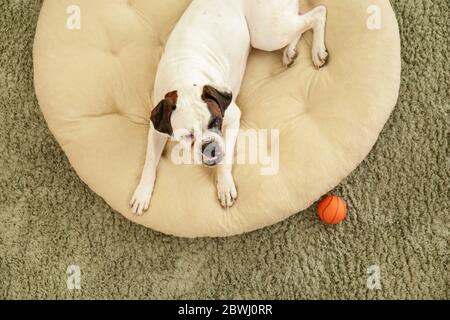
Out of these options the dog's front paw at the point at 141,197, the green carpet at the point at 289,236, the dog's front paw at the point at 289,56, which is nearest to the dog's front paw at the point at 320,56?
the dog's front paw at the point at 289,56

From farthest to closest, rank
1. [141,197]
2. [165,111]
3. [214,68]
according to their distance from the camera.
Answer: [141,197], [214,68], [165,111]

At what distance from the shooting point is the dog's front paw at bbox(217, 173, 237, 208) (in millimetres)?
2232

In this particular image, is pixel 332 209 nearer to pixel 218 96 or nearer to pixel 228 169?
pixel 228 169

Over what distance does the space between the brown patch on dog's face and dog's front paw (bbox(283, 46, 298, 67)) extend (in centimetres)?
61

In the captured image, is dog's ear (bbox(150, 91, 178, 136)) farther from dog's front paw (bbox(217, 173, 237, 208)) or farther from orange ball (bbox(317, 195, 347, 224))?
orange ball (bbox(317, 195, 347, 224))

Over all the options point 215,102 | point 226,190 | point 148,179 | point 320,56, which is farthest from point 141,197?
point 320,56

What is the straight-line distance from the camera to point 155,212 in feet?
7.52

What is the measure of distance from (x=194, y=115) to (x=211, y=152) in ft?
0.60

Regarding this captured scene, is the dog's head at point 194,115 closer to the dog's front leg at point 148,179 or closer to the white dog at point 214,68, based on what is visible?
the white dog at point 214,68

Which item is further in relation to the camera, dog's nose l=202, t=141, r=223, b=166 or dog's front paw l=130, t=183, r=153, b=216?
dog's front paw l=130, t=183, r=153, b=216

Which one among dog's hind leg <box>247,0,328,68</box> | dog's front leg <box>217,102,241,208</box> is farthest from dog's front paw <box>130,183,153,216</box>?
dog's hind leg <box>247,0,328,68</box>

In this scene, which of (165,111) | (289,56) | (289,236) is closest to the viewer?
(165,111)

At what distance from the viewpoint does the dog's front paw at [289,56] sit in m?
2.41

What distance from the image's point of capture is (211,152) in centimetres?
198
